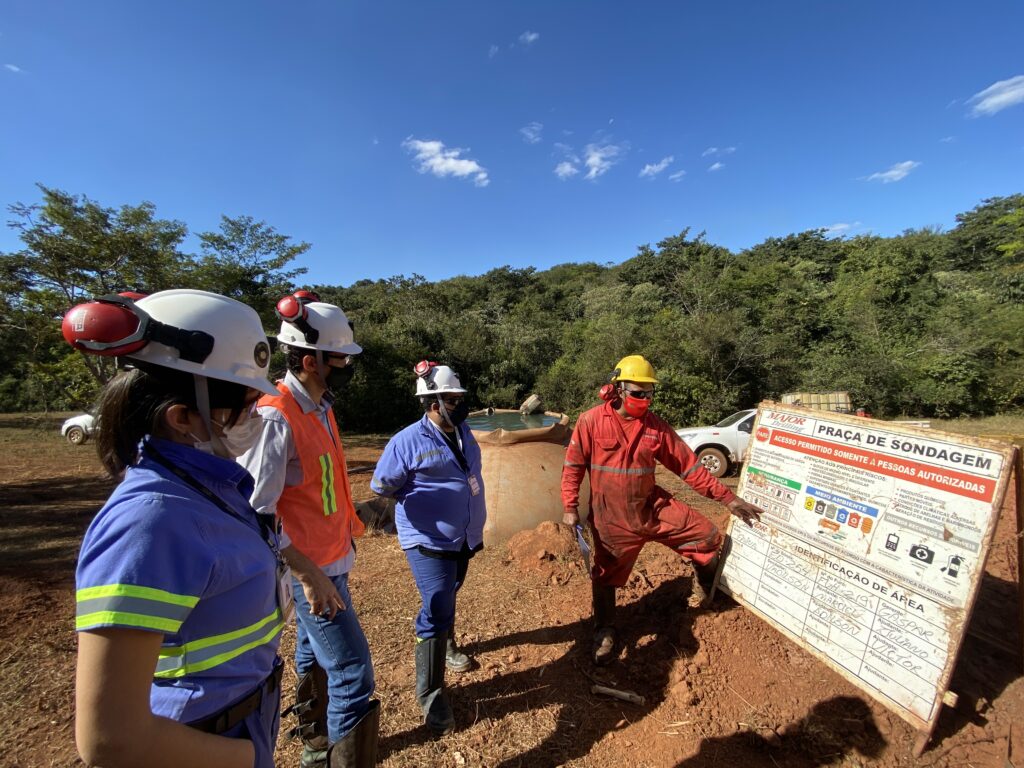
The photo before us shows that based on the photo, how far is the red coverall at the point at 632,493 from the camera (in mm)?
3283

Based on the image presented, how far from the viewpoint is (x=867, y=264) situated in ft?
90.4

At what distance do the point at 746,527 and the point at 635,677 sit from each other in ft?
4.22

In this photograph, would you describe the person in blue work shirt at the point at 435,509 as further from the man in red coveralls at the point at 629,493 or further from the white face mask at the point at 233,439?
the white face mask at the point at 233,439

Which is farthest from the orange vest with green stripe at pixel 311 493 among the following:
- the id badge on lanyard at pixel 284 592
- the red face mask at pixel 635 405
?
the red face mask at pixel 635 405

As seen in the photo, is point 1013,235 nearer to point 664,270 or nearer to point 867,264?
point 867,264

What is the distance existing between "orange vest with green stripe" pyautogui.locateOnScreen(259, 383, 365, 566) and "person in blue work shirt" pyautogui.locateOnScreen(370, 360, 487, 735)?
667 mm

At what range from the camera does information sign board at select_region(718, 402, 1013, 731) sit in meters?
2.32

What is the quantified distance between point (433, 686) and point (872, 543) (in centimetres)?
261

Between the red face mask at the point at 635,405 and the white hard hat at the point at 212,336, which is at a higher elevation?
the white hard hat at the point at 212,336

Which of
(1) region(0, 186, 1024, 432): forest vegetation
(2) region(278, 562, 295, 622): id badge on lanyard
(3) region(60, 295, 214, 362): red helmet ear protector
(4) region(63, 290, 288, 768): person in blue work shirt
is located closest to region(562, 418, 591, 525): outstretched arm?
(2) region(278, 562, 295, 622): id badge on lanyard

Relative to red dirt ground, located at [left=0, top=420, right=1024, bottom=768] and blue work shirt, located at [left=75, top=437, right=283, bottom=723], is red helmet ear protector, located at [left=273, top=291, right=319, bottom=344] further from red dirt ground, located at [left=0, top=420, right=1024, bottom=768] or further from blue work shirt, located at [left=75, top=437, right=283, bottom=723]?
red dirt ground, located at [left=0, top=420, right=1024, bottom=768]

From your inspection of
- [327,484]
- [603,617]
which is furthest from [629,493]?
[327,484]

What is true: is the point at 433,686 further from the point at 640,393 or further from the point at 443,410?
the point at 640,393

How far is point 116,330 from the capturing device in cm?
101
